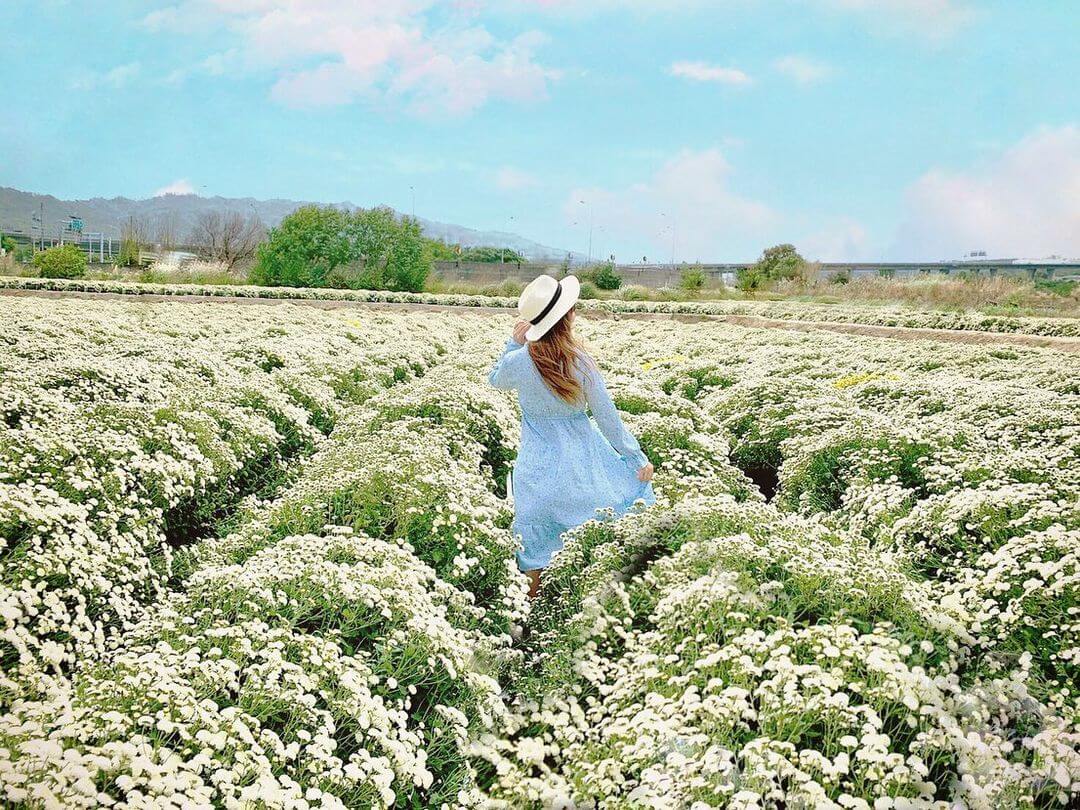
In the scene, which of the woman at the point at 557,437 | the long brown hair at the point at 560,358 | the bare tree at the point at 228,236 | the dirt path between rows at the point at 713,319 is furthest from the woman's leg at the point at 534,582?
the bare tree at the point at 228,236

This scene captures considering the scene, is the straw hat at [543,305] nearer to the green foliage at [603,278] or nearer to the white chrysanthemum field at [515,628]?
the white chrysanthemum field at [515,628]

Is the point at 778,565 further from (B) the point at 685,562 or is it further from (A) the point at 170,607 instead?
(A) the point at 170,607

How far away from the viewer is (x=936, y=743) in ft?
10.8

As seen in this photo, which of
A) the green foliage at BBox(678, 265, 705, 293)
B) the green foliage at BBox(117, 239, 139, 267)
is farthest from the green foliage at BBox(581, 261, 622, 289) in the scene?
the green foliage at BBox(117, 239, 139, 267)

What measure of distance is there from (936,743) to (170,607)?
375cm

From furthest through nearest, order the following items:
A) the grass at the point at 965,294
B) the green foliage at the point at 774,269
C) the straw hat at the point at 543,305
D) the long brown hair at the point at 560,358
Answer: the green foliage at the point at 774,269, the grass at the point at 965,294, the long brown hair at the point at 560,358, the straw hat at the point at 543,305

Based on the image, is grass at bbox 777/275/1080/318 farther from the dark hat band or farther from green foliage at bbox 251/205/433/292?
the dark hat band

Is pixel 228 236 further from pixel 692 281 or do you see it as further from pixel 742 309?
pixel 742 309

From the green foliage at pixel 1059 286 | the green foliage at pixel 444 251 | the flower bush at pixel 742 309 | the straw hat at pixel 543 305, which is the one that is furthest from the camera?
the green foliage at pixel 444 251

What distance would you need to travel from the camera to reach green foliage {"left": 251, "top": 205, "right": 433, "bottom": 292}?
61.2 meters

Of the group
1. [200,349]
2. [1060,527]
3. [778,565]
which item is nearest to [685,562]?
[778,565]

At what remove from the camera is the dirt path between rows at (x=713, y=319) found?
22203mm

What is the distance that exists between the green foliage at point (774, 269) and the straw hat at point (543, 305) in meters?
61.1

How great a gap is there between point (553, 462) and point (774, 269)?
66.6m
